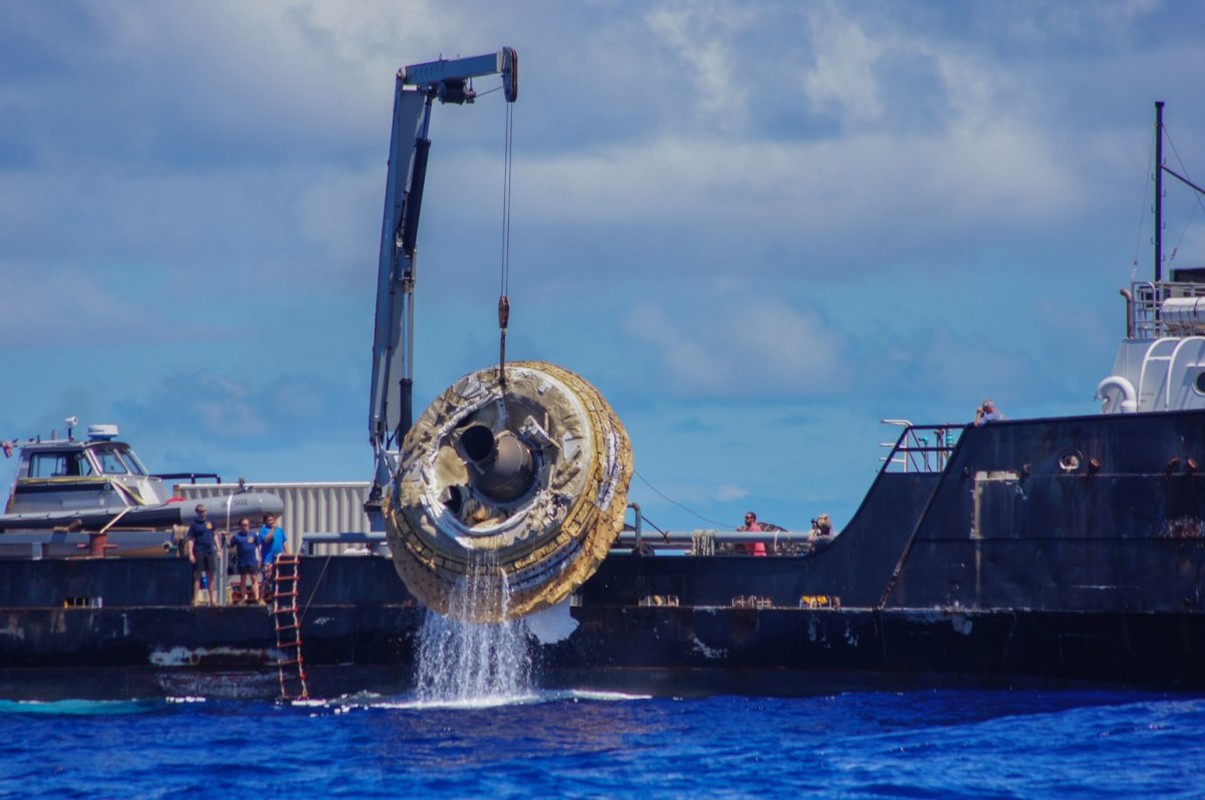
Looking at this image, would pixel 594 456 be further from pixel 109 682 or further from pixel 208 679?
pixel 109 682

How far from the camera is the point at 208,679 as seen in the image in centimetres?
2528

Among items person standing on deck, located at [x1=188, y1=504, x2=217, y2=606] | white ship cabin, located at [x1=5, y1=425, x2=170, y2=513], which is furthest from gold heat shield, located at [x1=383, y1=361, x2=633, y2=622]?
white ship cabin, located at [x1=5, y1=425, x2=170, y2=513]

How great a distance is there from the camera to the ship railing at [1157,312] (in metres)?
24.0

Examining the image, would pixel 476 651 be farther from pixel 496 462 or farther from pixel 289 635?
pixel 289 635

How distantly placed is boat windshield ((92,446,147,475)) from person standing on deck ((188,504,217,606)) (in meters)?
4.01

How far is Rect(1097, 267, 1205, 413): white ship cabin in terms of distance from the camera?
77.0 feet

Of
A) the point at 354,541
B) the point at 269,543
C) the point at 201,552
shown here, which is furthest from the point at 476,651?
the point at 201,552

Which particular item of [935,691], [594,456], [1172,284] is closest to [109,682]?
[594,456]

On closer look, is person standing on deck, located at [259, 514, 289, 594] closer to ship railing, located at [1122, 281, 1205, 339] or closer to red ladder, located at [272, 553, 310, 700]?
→ red ladder, located at [272, 553, 310, 700]

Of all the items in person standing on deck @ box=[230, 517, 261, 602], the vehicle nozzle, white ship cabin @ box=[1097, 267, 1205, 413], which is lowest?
person standing on deck @ box=[230, 517, 261, 602]

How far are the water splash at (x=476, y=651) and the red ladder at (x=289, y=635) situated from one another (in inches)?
80.7

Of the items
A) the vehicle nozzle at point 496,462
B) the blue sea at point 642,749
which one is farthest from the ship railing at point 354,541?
the blue sea at point 642,749

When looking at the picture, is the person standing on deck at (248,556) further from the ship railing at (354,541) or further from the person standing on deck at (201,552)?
the ship railing at (354,541)

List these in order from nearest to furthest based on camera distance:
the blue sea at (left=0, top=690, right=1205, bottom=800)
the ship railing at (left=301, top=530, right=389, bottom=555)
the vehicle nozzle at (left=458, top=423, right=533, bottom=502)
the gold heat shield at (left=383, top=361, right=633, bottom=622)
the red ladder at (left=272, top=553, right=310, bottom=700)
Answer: the blue sea at (left=0, top=690, right=1205, bottom=800), the gold heat shield at (left=383, top=361, right=633, bottom=622), the vehicle nozzle at (left=458, top=423, right=533, bottom=502), the ship railing at (left=301, top=530, right=389, bottom=555), the red ladder at (left=272, top=553, right=310, bottom=700)
